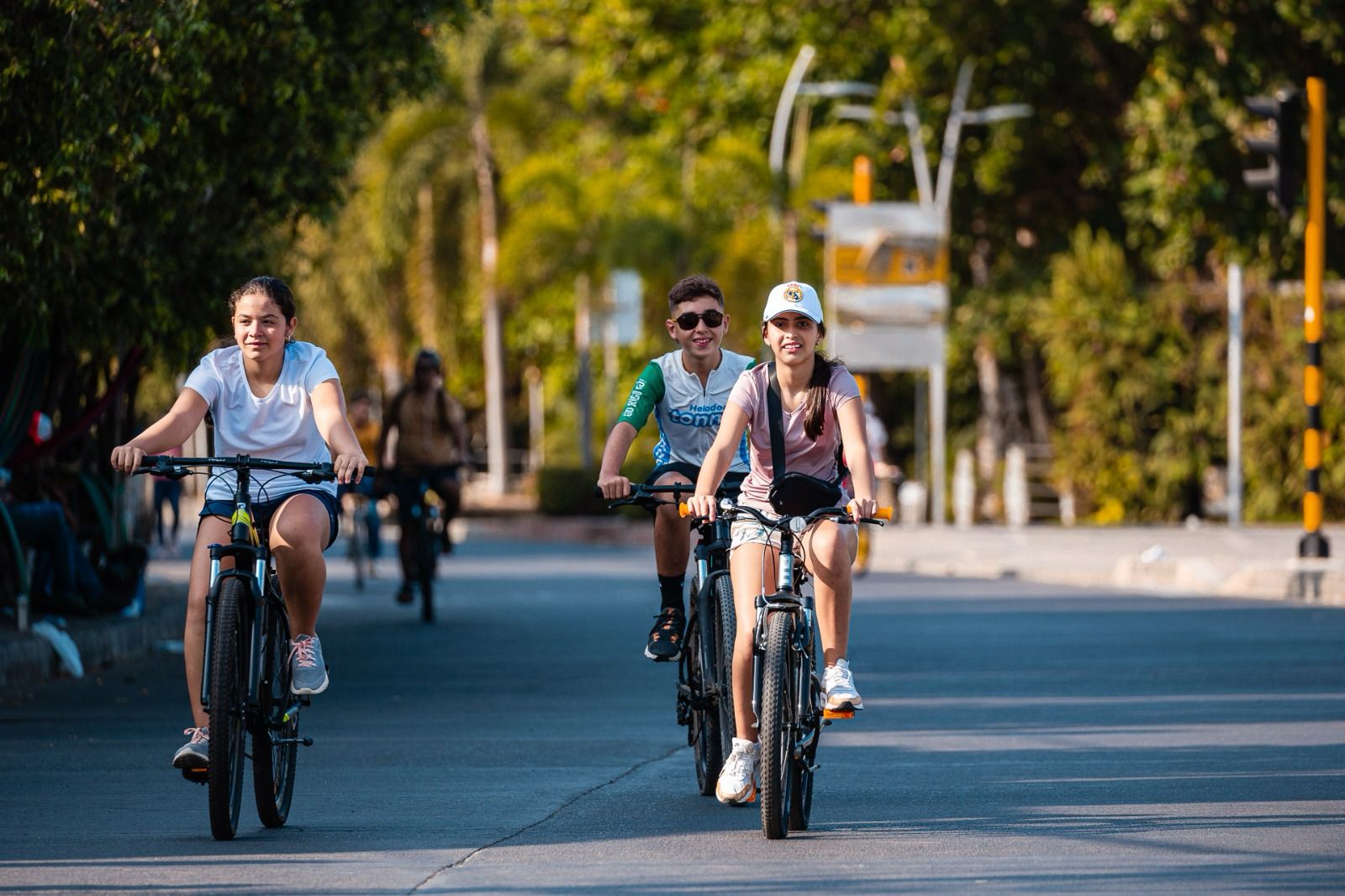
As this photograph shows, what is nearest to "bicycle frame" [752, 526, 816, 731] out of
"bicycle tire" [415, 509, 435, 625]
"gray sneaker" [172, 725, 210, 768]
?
"gray sneaker" [172, 725, 210, 768]

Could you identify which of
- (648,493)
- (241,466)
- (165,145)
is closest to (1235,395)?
(165,145)

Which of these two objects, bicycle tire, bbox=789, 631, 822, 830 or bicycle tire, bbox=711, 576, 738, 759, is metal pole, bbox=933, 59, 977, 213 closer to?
bicycle tire, bbox=711, 576, 738, 759

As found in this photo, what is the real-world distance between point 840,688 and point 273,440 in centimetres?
210

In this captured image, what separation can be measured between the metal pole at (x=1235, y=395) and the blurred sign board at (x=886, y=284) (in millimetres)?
7754

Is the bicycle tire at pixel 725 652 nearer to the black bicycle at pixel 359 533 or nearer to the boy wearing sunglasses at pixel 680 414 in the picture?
the boy wearing sunglasses at pixel 680 414

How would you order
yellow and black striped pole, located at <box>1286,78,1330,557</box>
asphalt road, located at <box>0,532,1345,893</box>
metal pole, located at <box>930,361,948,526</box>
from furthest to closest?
1. metal pole, located at <box>930,361,948,526</box>
2. yellow and black striped pole, located at <box>1286,78,1330,557</box>
3. asphalt road, located at <box>0,532,1345,893</box>

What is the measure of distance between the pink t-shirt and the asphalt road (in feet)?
3.75

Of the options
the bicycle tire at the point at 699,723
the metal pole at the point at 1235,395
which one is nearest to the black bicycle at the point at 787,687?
the bicycle tire at the point at 699,723

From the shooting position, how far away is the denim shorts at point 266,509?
8.20m

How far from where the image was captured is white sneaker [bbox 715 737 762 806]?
8141 millimetres

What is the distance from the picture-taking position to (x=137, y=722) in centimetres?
1148

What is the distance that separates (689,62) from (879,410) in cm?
1025

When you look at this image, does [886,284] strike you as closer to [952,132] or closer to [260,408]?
[952,132]

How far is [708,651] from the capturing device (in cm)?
866
